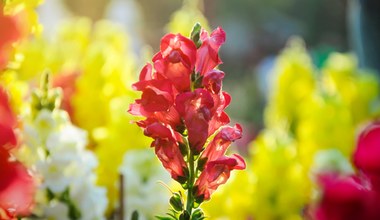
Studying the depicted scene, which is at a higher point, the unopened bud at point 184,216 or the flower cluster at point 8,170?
the unopened bud at point 184,216

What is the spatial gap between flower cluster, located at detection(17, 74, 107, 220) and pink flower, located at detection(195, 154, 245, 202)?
0.25 m

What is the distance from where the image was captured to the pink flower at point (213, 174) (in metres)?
0.62

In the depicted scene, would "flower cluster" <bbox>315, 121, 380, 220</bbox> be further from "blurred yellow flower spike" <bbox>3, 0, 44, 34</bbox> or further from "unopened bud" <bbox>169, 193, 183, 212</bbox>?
"blurred yellow flower spike" <bbox>3, 0, 44, 34</bbox>

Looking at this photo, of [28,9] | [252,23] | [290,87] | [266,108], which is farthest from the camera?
[252,23]

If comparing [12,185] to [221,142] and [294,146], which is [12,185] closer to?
[221,142]

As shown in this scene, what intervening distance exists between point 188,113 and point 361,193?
0.14m

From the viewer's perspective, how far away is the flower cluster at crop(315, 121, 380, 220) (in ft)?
1.64

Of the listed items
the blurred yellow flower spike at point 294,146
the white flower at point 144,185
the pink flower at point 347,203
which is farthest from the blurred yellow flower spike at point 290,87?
the pink flower at point 347,203

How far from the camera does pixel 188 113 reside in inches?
23.9

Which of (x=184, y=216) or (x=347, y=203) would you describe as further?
(x=184, y=216)

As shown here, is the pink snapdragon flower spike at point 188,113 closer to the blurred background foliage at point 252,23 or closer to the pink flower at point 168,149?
the pink flower at point 168,149

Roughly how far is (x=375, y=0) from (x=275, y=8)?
6080mm

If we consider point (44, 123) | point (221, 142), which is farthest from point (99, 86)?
point (221, 142)

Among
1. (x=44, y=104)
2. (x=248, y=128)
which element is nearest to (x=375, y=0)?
(x=44, y=104)
